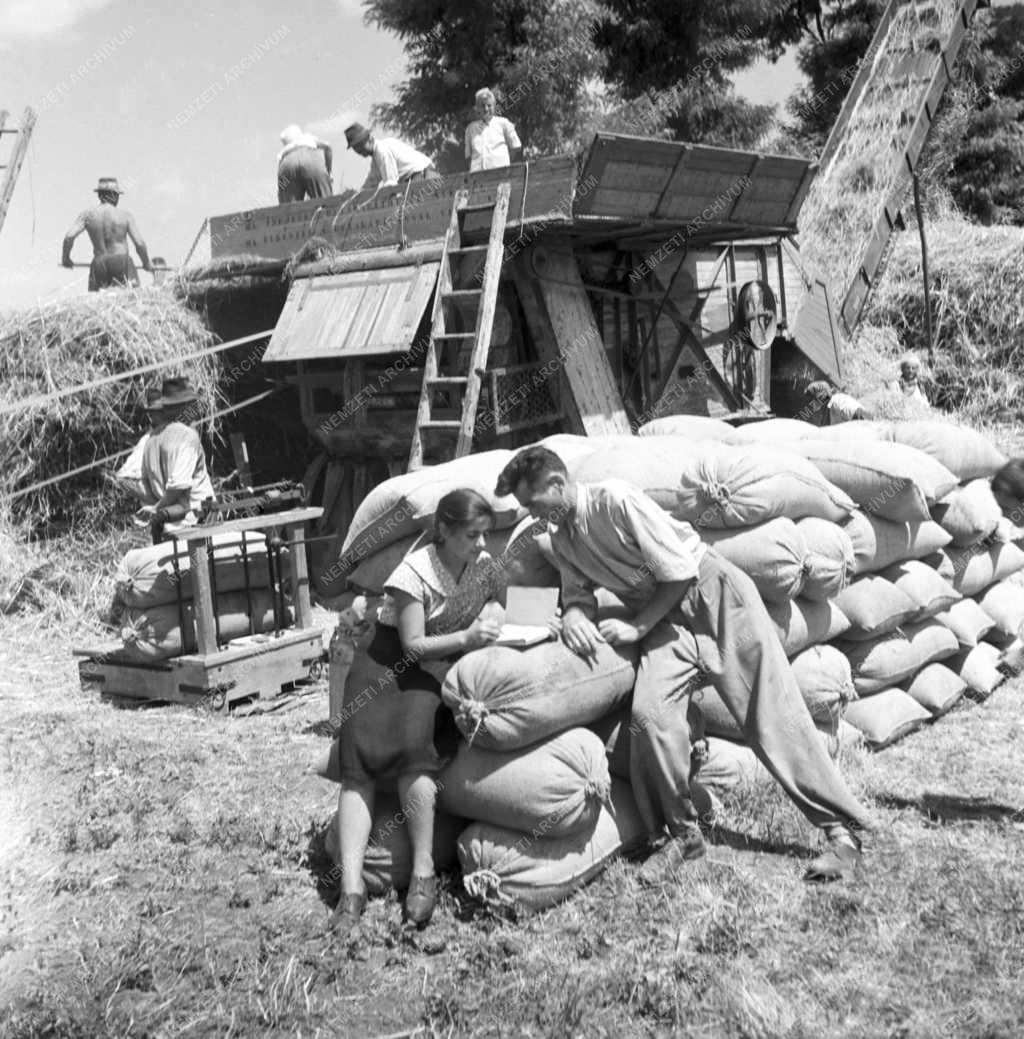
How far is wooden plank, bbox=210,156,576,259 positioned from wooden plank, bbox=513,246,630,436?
0.63m

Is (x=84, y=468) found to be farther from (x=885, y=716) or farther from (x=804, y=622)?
(x=885, y=716)

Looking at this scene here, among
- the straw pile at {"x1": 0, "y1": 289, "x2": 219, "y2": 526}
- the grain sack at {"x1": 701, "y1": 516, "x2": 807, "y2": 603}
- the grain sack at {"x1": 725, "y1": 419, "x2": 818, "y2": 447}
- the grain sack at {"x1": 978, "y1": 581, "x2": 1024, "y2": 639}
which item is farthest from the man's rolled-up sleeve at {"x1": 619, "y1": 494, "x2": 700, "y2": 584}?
the straw pile at {"x1": 0, "y1": 289, "x2": 219, "y2": 526}

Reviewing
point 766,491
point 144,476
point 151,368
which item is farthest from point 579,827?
point 151,368

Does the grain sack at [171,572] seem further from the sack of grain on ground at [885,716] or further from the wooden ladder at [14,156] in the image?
the wooden ladder at [14,156]

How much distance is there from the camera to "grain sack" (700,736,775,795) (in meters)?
5.41

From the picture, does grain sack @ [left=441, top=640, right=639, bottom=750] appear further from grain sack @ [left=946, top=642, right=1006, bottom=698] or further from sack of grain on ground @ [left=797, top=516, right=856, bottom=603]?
grain sack @ [left=946, top=642, right=1006, bottom=698]

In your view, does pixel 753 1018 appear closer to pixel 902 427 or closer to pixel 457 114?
pixel 902 427

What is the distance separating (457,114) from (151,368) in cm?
1270

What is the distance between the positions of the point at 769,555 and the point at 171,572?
12.8 feet

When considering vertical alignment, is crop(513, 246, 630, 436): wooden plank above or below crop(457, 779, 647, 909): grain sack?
above

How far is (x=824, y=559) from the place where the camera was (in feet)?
19.3

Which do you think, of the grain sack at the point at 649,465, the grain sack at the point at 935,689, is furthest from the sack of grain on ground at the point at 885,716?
the grain sack at the point at 649,465

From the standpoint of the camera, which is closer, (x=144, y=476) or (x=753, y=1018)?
(x=753, y=1018)

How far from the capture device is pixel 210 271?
11.8 metres
